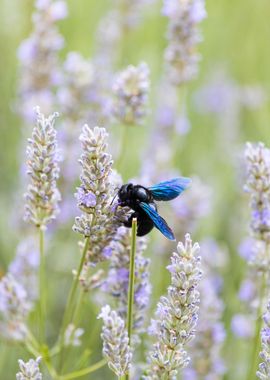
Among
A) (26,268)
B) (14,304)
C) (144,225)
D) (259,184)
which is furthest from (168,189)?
(26,268)

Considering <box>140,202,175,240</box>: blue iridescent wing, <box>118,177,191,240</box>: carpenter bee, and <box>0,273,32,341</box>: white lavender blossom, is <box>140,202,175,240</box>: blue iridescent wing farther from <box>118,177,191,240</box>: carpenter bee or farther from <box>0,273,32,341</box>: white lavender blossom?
<box>0,273,32,341</box>: white lavender blossom

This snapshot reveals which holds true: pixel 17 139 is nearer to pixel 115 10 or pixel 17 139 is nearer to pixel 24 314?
pixel 115 10

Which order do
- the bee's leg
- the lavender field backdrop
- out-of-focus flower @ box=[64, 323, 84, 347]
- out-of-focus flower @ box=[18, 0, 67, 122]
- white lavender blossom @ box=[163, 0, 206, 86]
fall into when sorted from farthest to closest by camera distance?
out-of-focus flower @ box=[18, 0, 67, 122]
white lavender blossom @ box=[163, 0, 206, 86]
out-of-focus flower @ box=[64, 323, 84, 347]
the bee's leg
the lavender field backdrop

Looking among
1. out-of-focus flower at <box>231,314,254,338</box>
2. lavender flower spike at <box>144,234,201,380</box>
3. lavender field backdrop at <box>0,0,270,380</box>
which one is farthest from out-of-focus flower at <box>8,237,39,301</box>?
lavender flower spike at <box>144,234,201,380</box>

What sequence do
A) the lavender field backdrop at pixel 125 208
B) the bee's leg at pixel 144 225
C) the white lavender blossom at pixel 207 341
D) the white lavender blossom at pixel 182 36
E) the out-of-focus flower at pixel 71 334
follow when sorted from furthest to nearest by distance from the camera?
the white lavender blossom at pixel 182 36
the white lavender blossom at pixel 207 341
the out-of-focus flower at pixel 71 334
the bee's leg at pixel 144 225
the lavender field backdrop at pixel 125 208

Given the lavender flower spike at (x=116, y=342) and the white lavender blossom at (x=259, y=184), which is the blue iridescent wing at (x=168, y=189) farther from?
the lavender flower spike at (x=116, y=342)

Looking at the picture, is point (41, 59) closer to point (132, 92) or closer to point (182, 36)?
point (182, 36)

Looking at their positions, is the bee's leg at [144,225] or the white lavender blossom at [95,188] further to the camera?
the bee's leg at [144,225]

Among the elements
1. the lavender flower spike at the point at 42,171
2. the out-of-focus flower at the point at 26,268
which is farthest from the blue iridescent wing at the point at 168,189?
the out-of-focus flower at the point at 26,268
